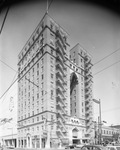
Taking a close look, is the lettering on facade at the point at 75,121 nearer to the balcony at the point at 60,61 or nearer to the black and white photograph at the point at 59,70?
the black and white photograph at the point at 59,70

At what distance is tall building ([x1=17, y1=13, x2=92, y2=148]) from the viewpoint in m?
2.16

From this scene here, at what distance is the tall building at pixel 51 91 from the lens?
7.09ft

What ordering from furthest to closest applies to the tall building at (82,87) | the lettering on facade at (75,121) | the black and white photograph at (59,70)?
the lettering on facade at (75,121) < the tall building at (82,87) < the black and white photograph at (59,70)

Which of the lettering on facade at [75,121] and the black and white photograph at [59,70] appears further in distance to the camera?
the lettering on facade at [75,121]

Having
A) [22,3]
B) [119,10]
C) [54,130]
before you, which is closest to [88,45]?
[119,10]

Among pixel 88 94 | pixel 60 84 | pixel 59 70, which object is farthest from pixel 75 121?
pixel 59 70

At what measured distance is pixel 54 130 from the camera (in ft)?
7.35

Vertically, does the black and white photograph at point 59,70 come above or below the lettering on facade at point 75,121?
above

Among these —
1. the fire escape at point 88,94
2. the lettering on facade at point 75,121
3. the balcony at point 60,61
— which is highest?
the balcony at point 60,61

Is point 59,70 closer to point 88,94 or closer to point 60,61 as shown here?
point 60,61

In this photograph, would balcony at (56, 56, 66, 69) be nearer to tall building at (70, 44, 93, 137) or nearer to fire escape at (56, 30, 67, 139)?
fire escape at (56, 30, 67, 139)

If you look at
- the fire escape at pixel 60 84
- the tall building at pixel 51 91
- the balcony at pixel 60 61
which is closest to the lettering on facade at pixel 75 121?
the tall building at pixel 51 91

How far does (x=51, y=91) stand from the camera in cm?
243

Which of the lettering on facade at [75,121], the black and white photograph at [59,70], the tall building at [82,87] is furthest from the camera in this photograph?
the lettering on facade at [75,121]
